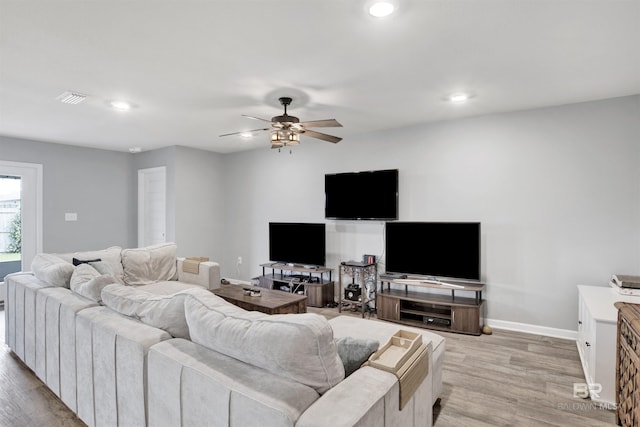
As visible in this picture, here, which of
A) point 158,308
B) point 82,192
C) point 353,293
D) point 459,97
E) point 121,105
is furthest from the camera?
point 82,192

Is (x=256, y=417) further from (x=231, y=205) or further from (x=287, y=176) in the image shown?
(x=231, y=205)

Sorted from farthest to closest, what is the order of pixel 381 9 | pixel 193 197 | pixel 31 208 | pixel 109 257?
pixel 193 197
pixel 31 208
pixel 109 257
pixel 381 9

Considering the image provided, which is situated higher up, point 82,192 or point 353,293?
point 82,192

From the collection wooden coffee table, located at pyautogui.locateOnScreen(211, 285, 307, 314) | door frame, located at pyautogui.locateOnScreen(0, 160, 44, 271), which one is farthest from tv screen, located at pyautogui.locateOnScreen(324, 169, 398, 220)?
door frame, located at pyautogui.locateOnScreen(0, 160, 44, 271)

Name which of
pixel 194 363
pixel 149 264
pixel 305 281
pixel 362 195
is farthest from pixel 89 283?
pixel 362 195

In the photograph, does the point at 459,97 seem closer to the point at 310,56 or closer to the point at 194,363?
the point at 310,56

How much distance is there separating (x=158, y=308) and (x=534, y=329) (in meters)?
3.92

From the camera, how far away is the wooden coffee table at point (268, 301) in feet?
11.0

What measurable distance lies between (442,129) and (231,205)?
4013mm

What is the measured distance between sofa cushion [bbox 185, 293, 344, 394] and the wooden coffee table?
1.87 metres

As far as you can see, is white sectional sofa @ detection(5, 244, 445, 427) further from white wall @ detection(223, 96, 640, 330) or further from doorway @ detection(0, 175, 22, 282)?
doorway @ detection(0, 175, 22, 282)

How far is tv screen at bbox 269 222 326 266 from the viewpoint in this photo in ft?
16.9

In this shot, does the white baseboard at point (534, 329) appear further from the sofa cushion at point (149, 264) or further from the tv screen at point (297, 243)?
the sofa cushion at point (149, 264)

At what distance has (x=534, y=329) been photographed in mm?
3852
